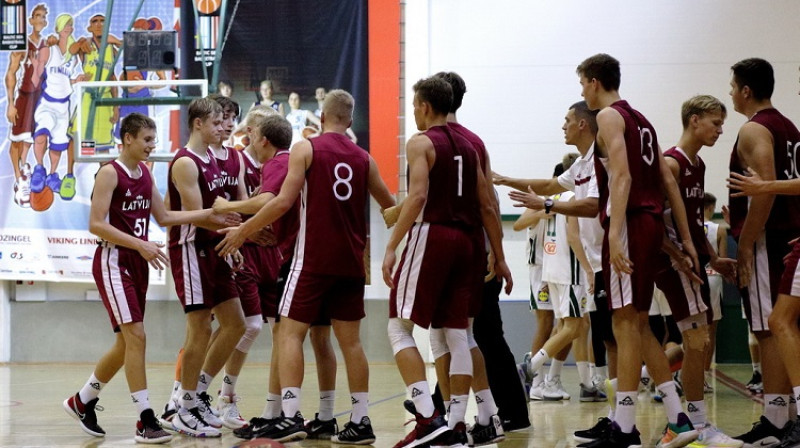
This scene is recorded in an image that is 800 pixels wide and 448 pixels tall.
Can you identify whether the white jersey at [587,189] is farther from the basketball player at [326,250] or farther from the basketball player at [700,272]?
the basketball player at [326,250]

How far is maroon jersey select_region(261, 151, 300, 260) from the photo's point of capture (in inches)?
237

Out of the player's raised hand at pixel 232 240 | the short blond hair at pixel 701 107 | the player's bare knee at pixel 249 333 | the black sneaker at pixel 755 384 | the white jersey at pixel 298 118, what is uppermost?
the white jersey at pixel 298 118

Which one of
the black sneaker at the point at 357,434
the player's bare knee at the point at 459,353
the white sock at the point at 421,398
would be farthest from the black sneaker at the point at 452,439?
the black sneaker at the point at 357,434

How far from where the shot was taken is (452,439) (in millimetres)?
5137

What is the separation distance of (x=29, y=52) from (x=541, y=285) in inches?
283

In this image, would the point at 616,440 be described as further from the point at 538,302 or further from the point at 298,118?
the point at 298,118

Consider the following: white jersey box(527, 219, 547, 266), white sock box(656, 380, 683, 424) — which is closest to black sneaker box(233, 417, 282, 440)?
white sock box(656, 380, 683, 424)

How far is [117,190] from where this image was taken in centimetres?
610

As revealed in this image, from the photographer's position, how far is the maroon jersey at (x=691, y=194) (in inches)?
225

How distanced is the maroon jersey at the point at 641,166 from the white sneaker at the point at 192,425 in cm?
278

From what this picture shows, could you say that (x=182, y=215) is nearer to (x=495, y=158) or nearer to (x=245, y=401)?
(x=245, y=401)

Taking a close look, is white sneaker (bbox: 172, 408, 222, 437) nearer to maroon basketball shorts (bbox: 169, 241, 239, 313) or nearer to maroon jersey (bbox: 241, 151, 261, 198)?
maroon basketball shorts (bbox: 169, 241, 239, 313)

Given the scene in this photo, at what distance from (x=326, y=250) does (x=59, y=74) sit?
7709 millimetres

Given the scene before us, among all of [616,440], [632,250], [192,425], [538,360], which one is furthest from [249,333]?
[632,250]
